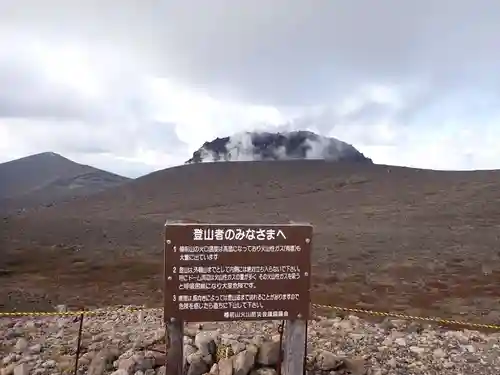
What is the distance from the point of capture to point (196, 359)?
7.39 m

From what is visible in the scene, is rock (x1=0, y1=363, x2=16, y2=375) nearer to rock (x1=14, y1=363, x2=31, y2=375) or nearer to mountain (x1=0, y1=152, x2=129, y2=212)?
rock (x1=14, y1=363, x2=31, y2=375)

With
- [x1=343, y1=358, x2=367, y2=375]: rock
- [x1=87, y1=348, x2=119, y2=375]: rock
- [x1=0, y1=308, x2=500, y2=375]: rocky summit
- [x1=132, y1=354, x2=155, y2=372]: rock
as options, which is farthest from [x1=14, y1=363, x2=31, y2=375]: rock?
[x1=343, y1=358, x2=367, y2=375]: rock

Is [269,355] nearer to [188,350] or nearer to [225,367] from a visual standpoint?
[225,367]

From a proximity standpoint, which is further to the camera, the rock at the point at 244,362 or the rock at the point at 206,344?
the rock at the point at 206,344

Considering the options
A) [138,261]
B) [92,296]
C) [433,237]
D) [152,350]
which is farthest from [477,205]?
[152,350]

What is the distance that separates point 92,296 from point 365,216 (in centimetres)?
2552

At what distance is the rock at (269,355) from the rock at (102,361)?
1.99 meters

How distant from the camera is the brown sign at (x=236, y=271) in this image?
6.19 metres

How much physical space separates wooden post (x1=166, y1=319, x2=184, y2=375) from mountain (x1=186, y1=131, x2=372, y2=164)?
66314 mm

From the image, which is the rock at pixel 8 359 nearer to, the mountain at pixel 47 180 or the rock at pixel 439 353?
the rock at pixel 439 353

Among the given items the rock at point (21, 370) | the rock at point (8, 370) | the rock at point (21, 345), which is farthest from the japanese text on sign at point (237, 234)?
the rock at point (21, 345)

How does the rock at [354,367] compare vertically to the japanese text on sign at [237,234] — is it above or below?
below

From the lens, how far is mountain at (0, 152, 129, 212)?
265ft

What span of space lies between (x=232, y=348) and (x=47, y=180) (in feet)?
320
